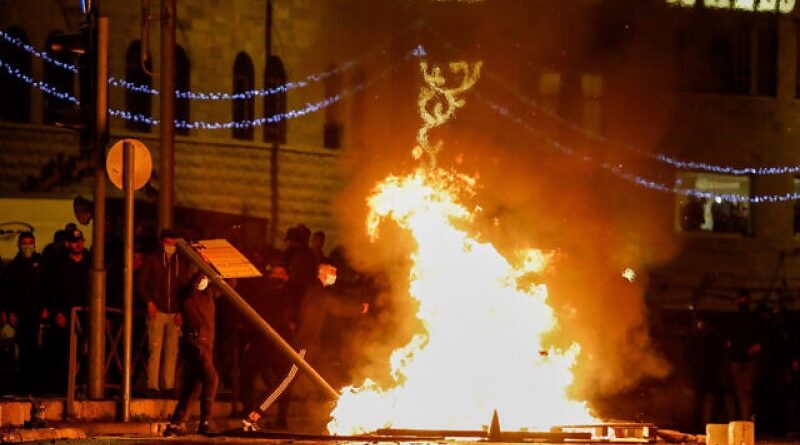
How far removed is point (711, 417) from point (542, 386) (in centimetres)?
601

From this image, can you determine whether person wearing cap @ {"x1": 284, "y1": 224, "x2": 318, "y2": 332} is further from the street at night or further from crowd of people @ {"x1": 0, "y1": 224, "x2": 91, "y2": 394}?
crowd of people @ {"x1": 0, "y1": 224, "x2": 91, "y2": 394}

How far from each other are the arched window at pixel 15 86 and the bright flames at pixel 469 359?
14494mm

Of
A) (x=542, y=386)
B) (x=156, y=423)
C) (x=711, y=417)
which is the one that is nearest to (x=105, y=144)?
(x=156, y=423)

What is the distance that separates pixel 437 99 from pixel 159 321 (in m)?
15.7

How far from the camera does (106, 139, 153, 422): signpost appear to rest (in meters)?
14.7

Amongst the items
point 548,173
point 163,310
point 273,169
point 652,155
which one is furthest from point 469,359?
point 652,155

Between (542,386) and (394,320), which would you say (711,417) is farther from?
(542,386)

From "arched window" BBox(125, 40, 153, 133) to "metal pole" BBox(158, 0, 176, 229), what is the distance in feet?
42.0

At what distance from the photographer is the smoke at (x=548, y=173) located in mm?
23938

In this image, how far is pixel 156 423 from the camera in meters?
14.8

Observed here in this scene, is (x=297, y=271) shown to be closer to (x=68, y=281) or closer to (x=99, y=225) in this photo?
(x=68, y=281)

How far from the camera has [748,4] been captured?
3525cm

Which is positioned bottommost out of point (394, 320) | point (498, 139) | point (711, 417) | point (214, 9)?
point (711, 417)

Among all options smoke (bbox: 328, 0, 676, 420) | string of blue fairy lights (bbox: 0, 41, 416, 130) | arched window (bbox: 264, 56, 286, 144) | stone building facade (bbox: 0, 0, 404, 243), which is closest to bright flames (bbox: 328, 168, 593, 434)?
smoke (bbox: 328, 0, 676, 420)
